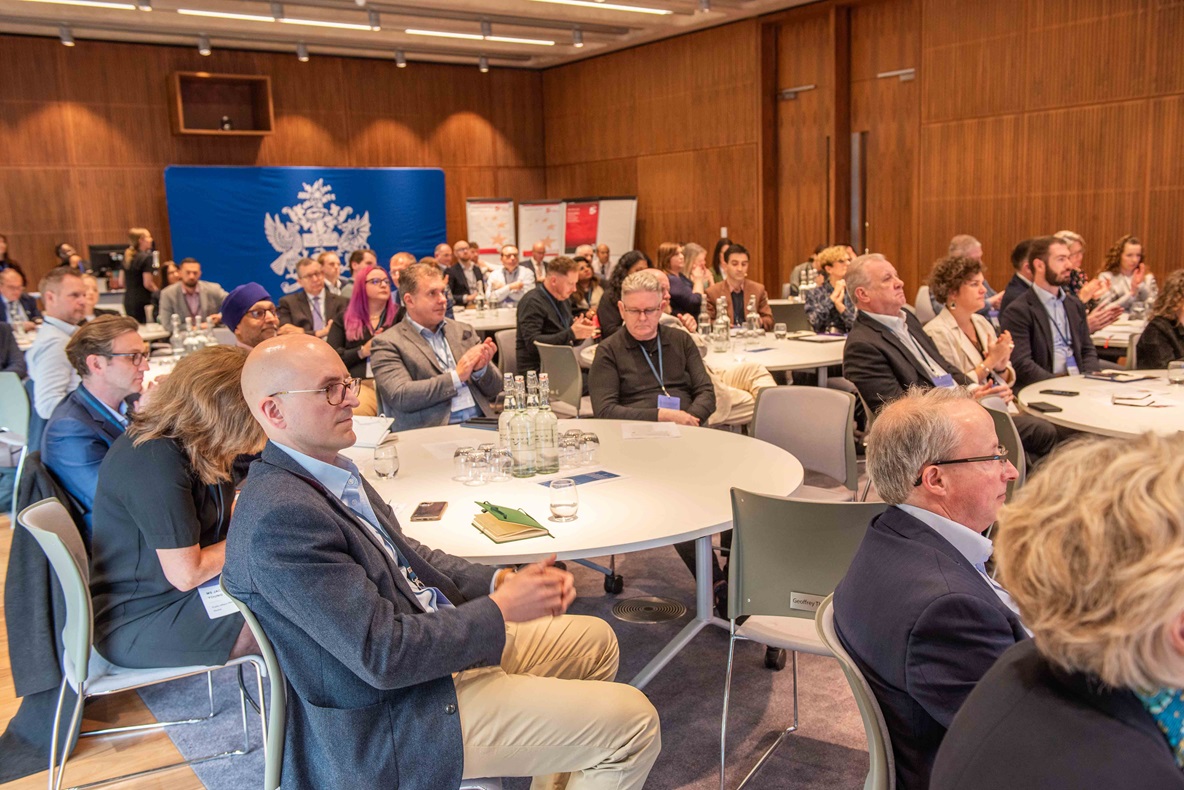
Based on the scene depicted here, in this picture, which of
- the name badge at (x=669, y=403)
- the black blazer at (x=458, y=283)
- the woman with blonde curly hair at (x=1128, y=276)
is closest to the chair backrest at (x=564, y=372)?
the name badge at (x=669, y=403)

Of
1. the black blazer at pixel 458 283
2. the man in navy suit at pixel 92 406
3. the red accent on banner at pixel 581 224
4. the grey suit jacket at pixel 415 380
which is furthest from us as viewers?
the red accent on banner at pixel 581 224

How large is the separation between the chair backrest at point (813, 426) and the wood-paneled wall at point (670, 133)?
28.6ft

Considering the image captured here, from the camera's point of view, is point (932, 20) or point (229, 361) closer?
point (229, 361)

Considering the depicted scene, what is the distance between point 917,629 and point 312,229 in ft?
43.8

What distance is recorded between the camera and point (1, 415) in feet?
17.6

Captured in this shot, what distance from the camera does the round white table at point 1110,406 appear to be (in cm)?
383

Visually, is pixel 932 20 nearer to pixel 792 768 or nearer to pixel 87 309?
pixel 87 309

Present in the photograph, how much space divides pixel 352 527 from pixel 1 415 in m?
4.37

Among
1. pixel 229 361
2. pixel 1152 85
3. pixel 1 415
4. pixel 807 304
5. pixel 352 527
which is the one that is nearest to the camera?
pixel 352 527

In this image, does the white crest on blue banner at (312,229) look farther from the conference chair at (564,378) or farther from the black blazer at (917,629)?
the black blazer at (917,629)

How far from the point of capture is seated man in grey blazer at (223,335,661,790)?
189 cm

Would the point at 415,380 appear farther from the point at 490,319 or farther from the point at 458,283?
the point at 458,283

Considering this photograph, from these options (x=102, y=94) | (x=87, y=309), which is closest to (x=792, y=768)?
(x=87, y=309)

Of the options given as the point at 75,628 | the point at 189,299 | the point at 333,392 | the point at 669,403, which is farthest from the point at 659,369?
the point at 189,299
